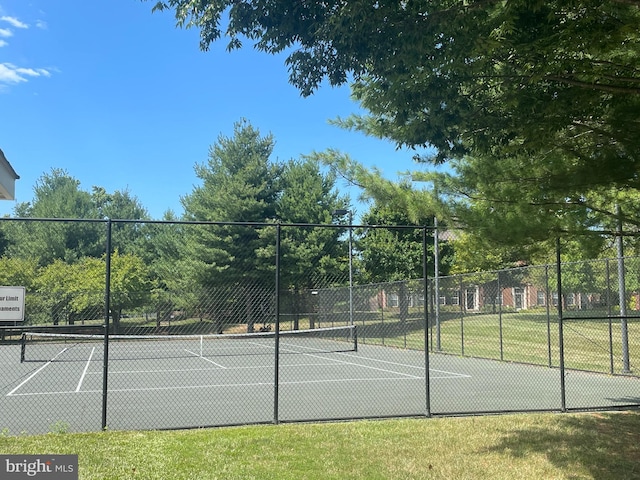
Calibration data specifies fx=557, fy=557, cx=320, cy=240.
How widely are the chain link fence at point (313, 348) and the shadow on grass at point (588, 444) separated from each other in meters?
1.21

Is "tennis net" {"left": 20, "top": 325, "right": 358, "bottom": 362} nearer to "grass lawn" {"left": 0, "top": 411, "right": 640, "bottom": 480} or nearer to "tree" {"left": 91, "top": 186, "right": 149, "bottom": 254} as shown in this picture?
"grass lawn" {"left": 0, "top": 411, "right": 640, "bottom": 480}

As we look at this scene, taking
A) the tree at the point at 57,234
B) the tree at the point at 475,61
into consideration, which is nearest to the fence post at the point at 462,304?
the tree at the point at 475,61

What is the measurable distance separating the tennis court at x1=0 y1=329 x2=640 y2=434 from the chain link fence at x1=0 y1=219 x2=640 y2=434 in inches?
2.5

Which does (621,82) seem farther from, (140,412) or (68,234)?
(68,234)

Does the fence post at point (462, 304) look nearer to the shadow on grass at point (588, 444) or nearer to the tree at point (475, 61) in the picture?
the shadow on grass at point (588, 444)

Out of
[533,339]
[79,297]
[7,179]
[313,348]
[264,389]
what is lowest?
[313,348]

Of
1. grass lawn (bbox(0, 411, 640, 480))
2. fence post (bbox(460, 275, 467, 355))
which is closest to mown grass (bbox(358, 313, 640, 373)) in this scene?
fence post (bbox(460, 275, 467, 355))

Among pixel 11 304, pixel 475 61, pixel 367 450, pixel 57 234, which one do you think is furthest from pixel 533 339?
pixel 57 234

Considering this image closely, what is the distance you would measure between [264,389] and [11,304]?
6.97m

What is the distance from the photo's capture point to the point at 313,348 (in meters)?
24.5

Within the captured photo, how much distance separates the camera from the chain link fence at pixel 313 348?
378 inches

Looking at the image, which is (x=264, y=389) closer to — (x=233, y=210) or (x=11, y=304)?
(x=11, y=304)

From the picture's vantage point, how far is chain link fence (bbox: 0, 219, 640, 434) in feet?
31.5

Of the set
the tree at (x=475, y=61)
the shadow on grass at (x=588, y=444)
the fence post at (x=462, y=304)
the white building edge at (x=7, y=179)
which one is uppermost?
the tree at (x=475, y=61)
